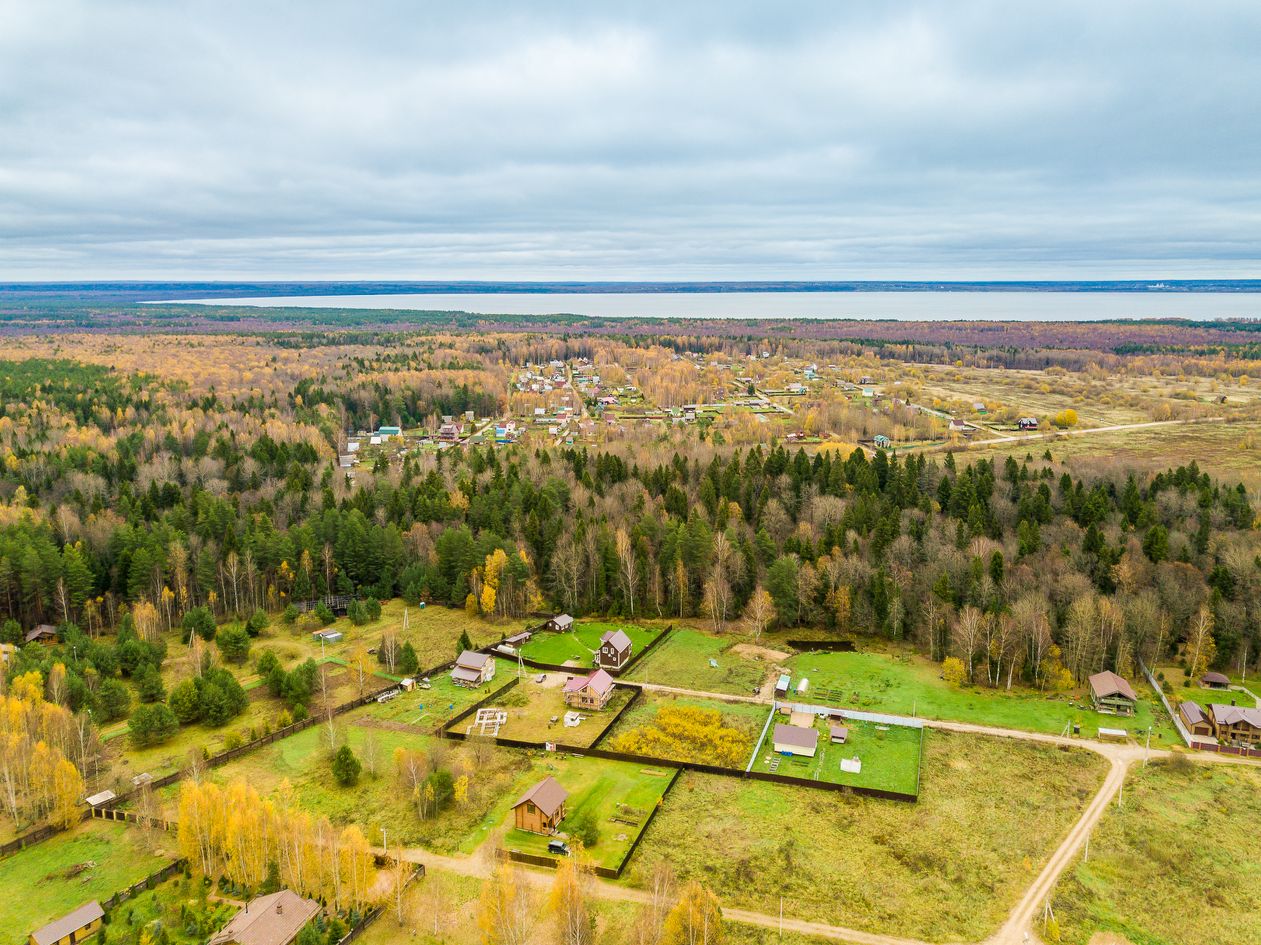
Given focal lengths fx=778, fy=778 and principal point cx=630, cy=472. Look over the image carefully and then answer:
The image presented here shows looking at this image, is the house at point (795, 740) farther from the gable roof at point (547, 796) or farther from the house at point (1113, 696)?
the house at point (1113, 696)

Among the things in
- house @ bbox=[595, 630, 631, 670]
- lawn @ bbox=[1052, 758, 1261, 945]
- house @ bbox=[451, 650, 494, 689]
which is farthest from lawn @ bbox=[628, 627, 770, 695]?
lawn @ bbox=[1052, 758, 1261, 945]

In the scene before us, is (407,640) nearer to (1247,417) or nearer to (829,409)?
(829,409)

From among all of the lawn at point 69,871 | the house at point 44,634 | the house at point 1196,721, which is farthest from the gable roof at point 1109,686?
the house at point 44,634

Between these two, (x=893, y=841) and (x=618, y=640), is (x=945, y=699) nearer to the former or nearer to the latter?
(x=893, y=841)

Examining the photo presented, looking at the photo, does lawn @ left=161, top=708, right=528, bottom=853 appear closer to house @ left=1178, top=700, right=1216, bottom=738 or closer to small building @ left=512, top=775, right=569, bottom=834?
small building @ left=512, top=775, right=569, bottom=834

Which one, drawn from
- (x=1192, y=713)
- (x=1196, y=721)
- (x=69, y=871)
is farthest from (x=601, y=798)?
(x=1192, y=713)

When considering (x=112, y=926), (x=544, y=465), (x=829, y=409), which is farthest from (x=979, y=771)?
(x=829, y=409)
